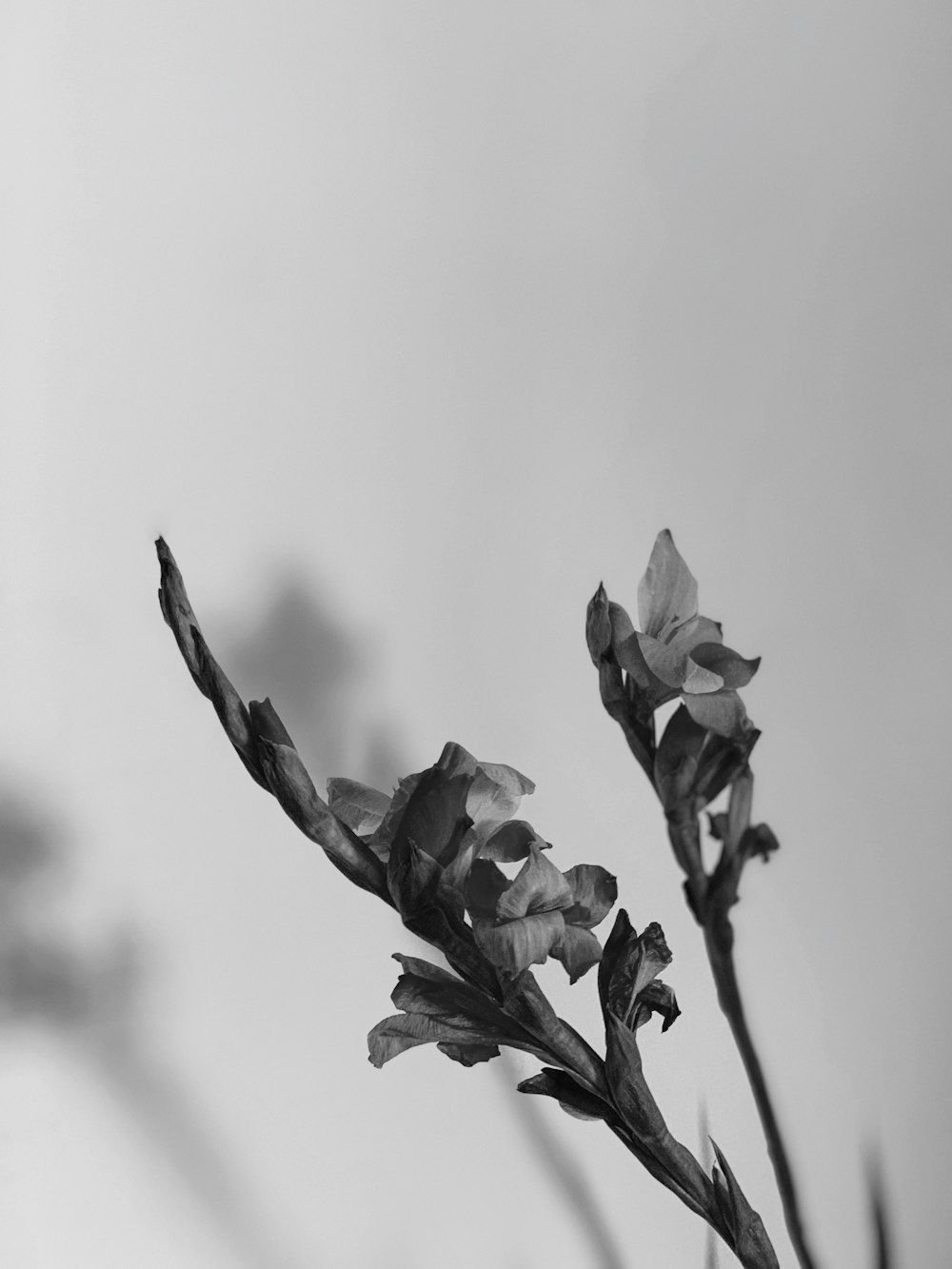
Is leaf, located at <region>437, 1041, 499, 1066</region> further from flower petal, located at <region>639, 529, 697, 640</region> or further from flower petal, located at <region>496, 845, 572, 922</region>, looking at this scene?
flower petal, located at <region>639, 529, 697, 640</region>

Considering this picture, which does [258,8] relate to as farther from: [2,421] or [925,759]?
[925,759]

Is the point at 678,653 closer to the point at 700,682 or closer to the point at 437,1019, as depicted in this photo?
the point at 700,682

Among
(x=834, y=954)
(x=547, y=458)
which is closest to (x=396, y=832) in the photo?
(x=547, y=458)

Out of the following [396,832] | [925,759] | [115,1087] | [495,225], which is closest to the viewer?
[396,832]

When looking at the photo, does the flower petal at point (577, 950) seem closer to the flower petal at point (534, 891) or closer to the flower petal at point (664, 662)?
the flower petal at point (534, 891)

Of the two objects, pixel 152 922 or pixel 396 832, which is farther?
pixel 152 922

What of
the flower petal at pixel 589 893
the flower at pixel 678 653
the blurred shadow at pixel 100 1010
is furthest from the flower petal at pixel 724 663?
the blurred shadow at pixel 100 1010

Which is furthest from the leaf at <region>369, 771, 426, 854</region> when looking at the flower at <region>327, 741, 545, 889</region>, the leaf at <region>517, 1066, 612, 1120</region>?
the leaf at <region>517, 1066, 612, 1120</region>
